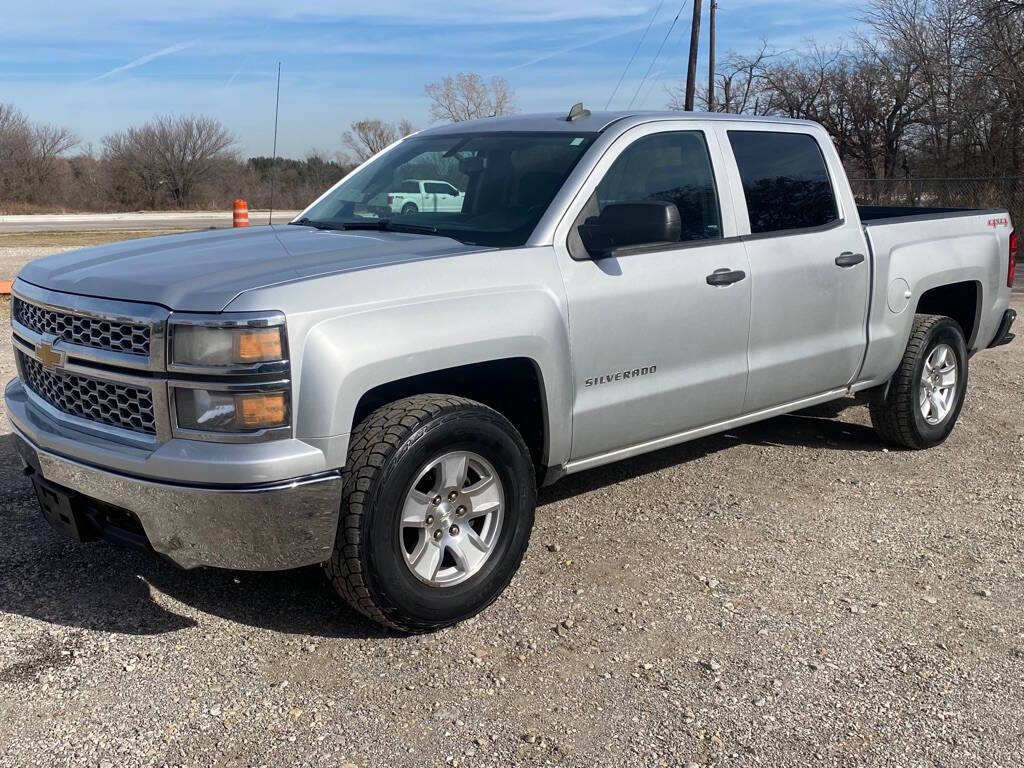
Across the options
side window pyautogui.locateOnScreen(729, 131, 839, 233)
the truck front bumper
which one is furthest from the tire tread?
the truck front bumper

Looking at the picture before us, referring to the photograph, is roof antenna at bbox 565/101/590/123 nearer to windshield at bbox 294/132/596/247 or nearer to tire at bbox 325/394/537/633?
windshield at bbox 294/132/596/247

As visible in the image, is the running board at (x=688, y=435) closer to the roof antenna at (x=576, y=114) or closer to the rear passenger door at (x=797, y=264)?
the rear passenger door at (x=797, y=264)

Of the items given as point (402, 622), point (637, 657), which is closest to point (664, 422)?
point (637, 657)

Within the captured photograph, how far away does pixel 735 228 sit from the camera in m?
4.82

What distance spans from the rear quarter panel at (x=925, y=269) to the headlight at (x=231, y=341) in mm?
3605

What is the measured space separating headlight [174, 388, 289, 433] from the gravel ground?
0.88 meters

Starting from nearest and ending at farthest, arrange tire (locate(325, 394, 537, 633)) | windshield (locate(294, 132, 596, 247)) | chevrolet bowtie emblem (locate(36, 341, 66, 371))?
tire (locate(325, 394, 537, 633)) < chevrolet bowtie emblem (locate(36, 341, 66, 371)) < windshield (locate(294, 132, 596, 247))

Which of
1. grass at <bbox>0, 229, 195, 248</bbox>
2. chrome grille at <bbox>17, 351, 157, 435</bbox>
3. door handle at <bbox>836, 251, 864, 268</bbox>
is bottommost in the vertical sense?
grass at <bbox>0, 229, 195, 248</bbox>

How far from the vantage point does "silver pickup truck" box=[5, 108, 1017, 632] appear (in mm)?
3240

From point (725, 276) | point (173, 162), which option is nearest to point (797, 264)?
point (725, 276)

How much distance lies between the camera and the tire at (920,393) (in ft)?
19.5

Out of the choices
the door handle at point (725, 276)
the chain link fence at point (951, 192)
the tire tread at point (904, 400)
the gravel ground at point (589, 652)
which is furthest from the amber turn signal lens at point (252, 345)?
the chain link fence at point (951, 192)

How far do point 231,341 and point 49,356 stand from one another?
942 millimetres

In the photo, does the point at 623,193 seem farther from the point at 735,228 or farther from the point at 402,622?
the point at 402,622
